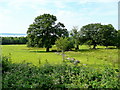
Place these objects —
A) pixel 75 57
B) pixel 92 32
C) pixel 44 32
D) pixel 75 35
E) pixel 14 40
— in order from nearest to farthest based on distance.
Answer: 1. pixel 75 57
2. pixel 44 32
3. pixel 75 35
4. pixel 92 32
5. pixel 14 40

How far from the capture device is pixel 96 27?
91.2 ft

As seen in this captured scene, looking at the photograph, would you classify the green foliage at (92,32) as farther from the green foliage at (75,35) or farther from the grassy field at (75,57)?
the grassy field at (75,57)

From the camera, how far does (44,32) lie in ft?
67.2

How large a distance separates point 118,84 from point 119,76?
2.12 ft

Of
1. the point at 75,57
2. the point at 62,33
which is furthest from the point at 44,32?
the point at 75,57

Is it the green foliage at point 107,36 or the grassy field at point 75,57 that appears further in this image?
the green foliage at point 107,36

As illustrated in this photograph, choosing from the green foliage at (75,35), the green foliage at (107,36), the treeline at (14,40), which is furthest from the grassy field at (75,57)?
the treeline at (14,40)

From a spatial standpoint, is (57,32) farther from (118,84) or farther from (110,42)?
(118,84)

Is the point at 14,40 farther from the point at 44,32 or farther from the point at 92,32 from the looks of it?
the point at 92,32

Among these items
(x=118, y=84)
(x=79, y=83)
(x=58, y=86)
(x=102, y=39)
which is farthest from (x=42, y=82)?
(x=102, y=39)

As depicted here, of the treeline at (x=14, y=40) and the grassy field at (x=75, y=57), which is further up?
the treeline at (x=14, y=40)

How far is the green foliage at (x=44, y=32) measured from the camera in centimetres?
1948

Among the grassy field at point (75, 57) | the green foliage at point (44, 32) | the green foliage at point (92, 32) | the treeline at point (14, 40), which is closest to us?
the grassy field at point (75, 57)

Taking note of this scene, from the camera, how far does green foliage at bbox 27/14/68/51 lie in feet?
63.9
